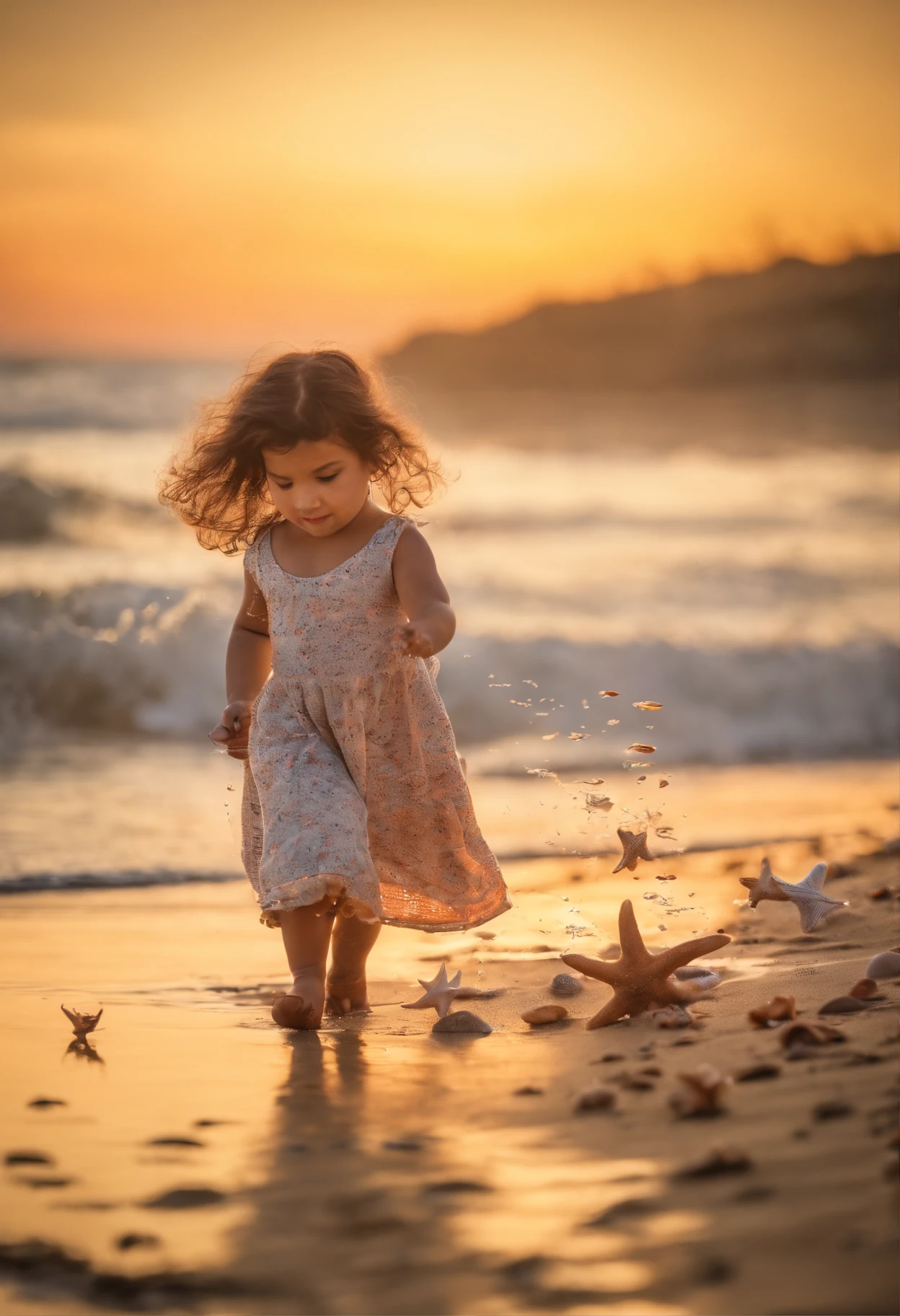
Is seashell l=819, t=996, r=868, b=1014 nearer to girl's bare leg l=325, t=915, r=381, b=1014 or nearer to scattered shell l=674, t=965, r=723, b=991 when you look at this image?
scattered shell l=674, t=965, r=723, b=991

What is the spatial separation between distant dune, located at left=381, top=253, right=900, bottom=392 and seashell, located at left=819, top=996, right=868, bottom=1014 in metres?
12.9

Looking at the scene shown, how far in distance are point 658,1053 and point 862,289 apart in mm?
13142

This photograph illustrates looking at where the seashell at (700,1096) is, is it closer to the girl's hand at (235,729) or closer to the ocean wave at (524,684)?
the girl's hand at (235,729)

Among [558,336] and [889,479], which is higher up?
[558,336]

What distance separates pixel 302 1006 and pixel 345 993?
0.43m

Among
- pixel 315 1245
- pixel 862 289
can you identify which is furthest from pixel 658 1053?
pixel 862 289

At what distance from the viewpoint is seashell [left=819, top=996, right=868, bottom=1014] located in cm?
284

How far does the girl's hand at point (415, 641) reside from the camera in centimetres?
329

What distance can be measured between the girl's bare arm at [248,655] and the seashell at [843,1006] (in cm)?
170

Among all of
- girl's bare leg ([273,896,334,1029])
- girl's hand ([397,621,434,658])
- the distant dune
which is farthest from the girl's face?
the distant dune

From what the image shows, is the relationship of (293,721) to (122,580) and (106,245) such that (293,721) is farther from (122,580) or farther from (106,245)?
(106,245)

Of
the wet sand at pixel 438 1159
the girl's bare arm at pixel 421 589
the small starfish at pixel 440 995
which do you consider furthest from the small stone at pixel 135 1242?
the girl's bare arm at pixel 421 589

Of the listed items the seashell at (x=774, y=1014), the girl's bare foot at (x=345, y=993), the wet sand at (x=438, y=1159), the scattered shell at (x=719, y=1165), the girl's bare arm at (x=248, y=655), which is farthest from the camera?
the girl's bare arm at (x=248, y=655)

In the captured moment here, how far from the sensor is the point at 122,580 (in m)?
12.7
